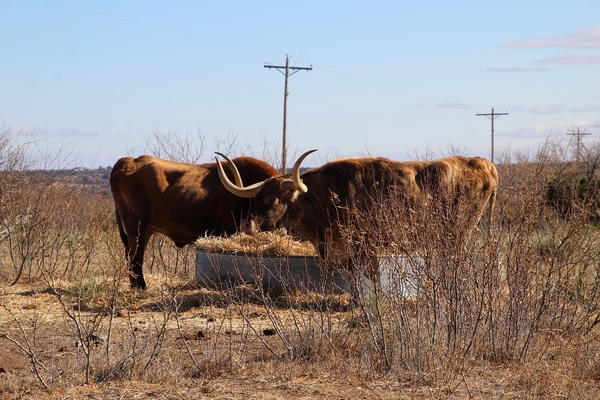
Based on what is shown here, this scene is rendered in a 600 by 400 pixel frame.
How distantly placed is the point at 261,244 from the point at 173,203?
1608 mm

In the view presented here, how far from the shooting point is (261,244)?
1234 cm

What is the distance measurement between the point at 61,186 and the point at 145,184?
13.6 ft

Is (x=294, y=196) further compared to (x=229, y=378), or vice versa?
(x=294, y=196)

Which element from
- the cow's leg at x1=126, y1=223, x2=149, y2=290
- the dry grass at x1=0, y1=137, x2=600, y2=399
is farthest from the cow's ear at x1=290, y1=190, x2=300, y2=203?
the dry grass at x1=0, y1=137, x2=600, y2=399

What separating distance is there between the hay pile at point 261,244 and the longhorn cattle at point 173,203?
45 centimetres

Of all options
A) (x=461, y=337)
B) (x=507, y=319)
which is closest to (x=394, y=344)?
(x=461, y=337)

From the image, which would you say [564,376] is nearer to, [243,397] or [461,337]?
[461,337]

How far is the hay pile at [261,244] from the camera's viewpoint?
12.1 m

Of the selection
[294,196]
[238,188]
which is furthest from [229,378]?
[238,188]

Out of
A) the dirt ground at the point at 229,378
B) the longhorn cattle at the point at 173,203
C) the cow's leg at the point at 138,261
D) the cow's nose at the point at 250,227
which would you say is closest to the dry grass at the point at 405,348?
the dirt ground at the point at 229,378

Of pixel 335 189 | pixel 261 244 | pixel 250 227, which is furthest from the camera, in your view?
pixel 261 244

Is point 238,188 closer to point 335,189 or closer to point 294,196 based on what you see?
point 294,196

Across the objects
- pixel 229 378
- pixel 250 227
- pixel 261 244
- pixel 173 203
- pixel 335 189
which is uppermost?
pixel 335 189

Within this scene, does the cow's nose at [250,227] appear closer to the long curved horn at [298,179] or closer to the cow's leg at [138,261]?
the long curved horn at [298,179]
